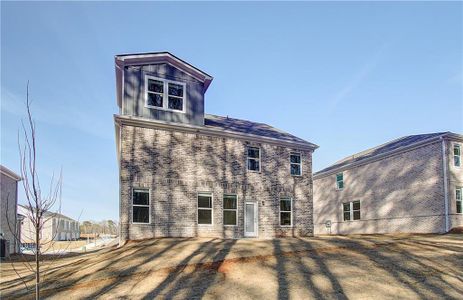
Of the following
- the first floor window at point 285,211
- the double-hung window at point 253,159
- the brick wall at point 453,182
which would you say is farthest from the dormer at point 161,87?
the brick wall at point 453,182

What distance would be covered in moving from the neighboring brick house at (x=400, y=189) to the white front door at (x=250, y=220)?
11176mm

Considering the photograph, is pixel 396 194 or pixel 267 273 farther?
pixel 396 194

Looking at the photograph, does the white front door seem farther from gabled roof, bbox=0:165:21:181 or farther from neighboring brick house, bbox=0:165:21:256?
gabled roof, bbox=0:165:21:181

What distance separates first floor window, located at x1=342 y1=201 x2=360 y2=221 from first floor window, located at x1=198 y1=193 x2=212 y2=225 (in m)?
15.0

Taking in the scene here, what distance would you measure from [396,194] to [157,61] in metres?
18.3

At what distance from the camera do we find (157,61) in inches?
726

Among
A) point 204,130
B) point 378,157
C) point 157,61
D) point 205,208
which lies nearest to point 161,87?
point 157,61

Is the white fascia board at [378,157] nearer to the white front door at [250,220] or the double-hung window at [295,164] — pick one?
the double-hung window at [295,164]

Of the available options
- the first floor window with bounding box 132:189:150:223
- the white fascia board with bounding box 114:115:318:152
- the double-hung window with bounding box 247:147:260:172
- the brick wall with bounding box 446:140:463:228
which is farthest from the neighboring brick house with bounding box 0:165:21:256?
the brick wall with bounding box 446:140:463:228

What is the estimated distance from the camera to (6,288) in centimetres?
1219

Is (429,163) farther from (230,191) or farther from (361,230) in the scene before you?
(230,191)

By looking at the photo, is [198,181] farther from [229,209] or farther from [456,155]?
[456,155]

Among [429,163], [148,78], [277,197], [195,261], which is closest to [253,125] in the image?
[277,197]

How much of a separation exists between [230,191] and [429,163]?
517 inches
